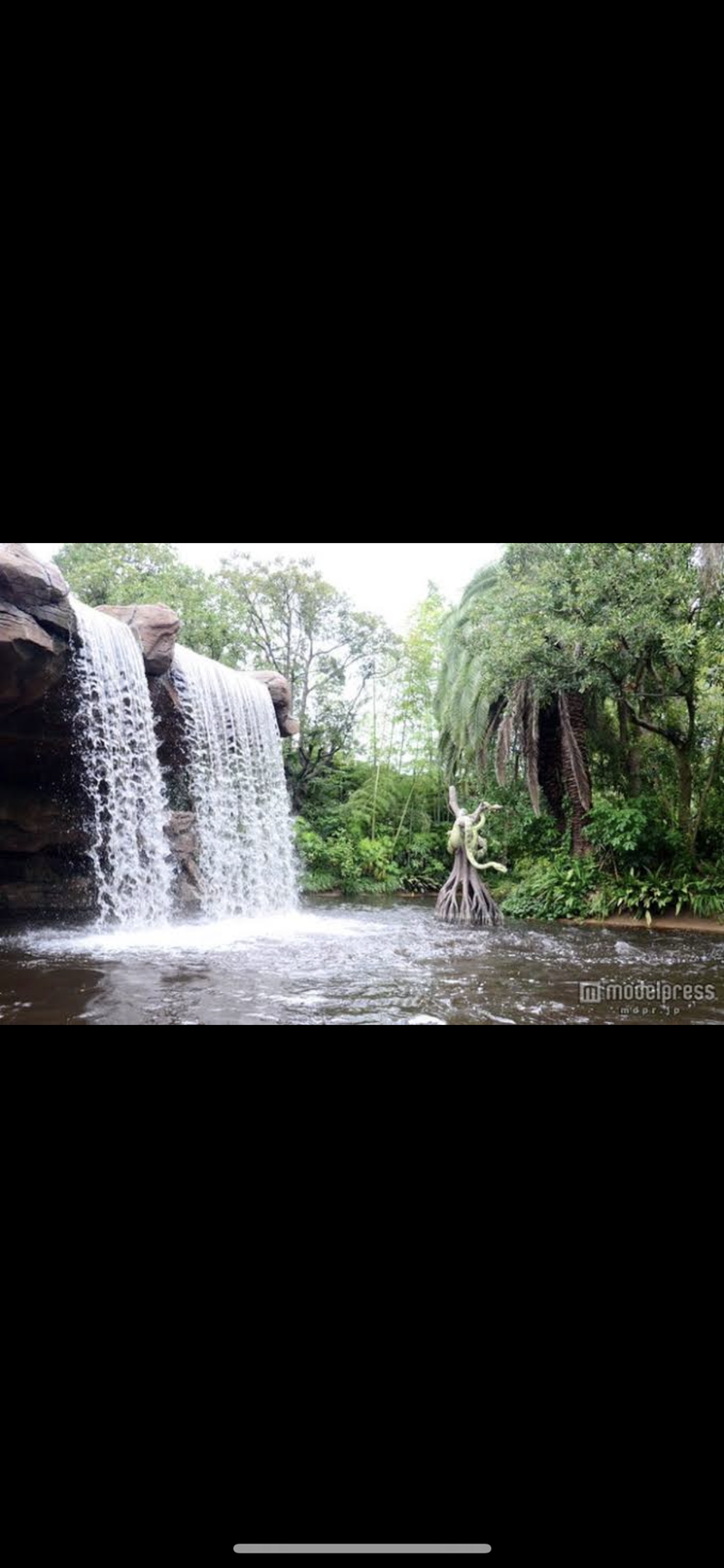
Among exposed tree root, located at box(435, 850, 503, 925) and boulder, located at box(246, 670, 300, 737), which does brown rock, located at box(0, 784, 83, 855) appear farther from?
exposed tree root, located at box(435, 850, 503, 925)

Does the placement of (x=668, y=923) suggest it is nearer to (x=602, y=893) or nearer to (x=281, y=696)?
(x=602, y=893)

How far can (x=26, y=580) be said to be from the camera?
181 inches

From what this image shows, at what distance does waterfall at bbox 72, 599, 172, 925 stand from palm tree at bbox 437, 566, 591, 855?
287cm

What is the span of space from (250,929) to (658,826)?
3.11 metres

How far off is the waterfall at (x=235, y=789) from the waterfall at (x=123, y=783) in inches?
21.9

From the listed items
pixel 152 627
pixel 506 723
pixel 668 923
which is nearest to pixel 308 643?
pixel 152 627

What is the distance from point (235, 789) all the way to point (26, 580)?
8.23ft

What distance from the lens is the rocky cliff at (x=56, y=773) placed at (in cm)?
506

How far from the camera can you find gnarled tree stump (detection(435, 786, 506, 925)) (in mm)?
6129

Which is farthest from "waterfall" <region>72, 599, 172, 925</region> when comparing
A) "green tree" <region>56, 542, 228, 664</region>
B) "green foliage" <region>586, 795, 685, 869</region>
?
"green foliage" <region>586, 795, 685, 869</region>
